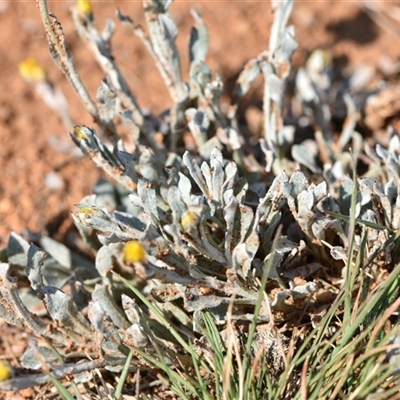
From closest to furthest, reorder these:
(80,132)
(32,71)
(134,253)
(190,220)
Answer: (134,253) → (190,220) → (80,132) → (32,71)

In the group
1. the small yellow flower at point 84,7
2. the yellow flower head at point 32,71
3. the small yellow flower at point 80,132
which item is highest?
the small yellow flower at point 84,7

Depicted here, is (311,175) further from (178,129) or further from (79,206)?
(79,206)

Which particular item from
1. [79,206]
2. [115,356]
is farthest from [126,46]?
[115,356]

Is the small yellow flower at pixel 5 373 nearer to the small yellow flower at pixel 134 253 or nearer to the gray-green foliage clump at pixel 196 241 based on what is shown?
the gray-green foliage clump at pixel 196 241

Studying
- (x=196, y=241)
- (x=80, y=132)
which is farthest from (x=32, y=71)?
(x=196, y=241)

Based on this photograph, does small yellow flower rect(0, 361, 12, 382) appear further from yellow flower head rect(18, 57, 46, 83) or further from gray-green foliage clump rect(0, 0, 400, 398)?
yellow flower head rect(18, 57, 46, 83)

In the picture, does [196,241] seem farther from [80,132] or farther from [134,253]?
[80,132]

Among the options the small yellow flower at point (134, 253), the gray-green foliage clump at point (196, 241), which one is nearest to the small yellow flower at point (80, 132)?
the gray-green foliage clump at point (196, 241)
